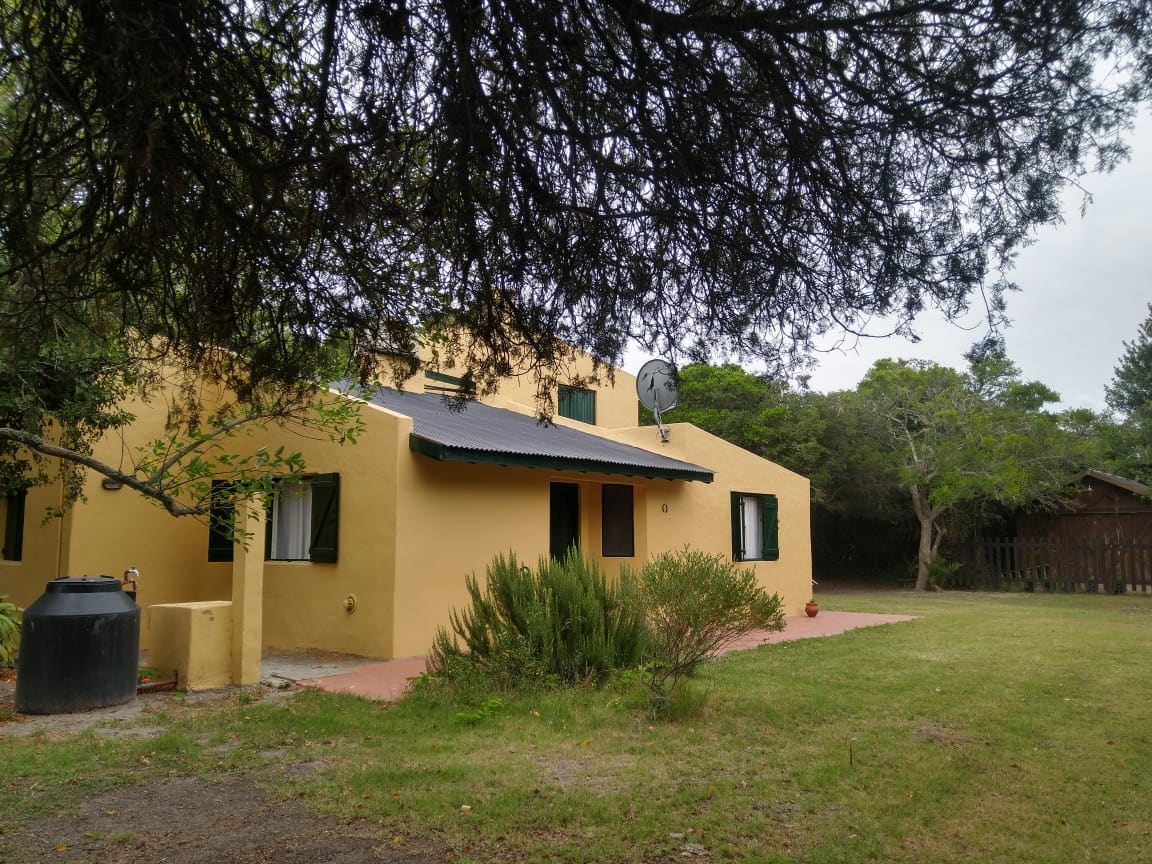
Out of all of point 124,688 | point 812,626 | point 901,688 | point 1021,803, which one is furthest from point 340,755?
point 812,626

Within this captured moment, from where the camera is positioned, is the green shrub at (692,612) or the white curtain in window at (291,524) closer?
the green shrub at (692,612)

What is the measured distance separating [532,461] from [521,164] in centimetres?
625

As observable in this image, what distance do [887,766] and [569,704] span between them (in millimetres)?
2543

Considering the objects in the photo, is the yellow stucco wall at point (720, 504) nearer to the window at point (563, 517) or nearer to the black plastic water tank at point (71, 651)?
the window at point (563, 517)

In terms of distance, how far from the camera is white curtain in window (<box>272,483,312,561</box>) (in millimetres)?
10539

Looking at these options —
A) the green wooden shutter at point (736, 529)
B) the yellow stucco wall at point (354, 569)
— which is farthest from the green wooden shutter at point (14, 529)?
the green wooden shutter at point (736, 529)

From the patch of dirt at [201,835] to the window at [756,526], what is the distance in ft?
37.1

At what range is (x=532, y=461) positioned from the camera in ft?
34.4

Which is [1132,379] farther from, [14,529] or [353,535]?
[14,529]

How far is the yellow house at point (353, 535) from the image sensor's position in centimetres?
947

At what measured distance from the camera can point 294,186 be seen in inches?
165

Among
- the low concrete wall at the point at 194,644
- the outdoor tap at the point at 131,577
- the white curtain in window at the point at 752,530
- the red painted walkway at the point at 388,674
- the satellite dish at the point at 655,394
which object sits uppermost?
the satellite dish at the point at 655,394

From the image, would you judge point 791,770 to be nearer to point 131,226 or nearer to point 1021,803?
point 1021,803

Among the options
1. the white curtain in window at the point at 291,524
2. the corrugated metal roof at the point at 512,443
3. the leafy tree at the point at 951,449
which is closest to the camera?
the corrugated metal roof at the point at 512,443
